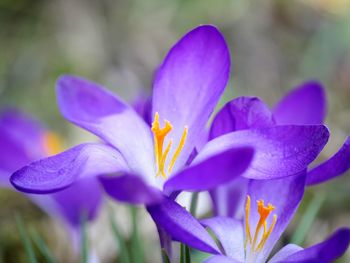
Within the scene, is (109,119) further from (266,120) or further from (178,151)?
(266,120)

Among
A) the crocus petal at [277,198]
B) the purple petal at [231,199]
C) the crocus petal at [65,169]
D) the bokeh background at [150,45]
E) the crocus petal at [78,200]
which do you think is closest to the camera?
the crocus petal at [65,169]

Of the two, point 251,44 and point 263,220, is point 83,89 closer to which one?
point 263,220

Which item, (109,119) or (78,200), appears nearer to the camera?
(109,119)

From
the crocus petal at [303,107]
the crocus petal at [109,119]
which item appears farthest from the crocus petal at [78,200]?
the crocus petal at [303,107]

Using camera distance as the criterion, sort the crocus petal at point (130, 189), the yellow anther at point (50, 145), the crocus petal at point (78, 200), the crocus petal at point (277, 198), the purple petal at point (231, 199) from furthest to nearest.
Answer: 1. the yellow anther at point (50, 145)
2. the crocus petal at point (78, 200)
3. the purple petal at point (231, 199)
4. the crocus petal at point (277, 198)
5. the crocus petal at point (130, 189)

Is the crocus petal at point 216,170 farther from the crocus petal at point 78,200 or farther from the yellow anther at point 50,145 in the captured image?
the yellow anther at point 50,145

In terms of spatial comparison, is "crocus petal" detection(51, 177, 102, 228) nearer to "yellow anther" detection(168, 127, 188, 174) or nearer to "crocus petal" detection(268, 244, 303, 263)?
"yellow anther" detection(168, 127, 188, 174)

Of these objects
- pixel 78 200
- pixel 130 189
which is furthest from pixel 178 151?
pixel 78 200
